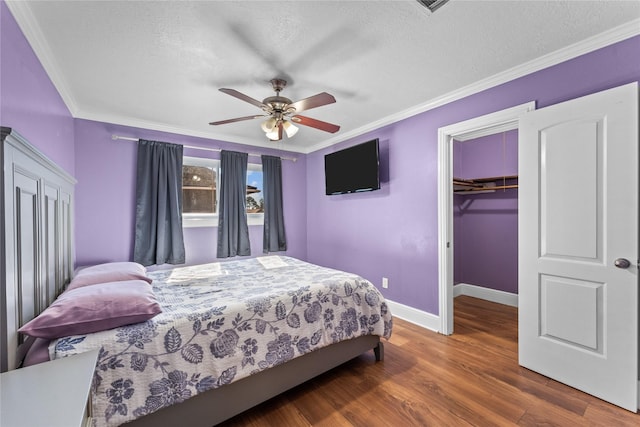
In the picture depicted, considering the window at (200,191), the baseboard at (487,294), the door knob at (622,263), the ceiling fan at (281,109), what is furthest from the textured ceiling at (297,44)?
the baseboard at (487,294)

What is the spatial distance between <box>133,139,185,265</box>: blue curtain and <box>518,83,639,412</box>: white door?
3712 mm

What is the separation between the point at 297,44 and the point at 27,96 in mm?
1760

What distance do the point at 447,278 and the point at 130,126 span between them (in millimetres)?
4057

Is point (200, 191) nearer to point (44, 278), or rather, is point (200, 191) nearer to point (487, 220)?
point (44, 278)

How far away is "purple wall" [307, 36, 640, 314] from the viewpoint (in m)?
1.96

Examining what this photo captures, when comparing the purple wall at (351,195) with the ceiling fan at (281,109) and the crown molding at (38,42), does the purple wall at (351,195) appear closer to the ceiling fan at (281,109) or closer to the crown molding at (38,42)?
the crown molding at (38,42)

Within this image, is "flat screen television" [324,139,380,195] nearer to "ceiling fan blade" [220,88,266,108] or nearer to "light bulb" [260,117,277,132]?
"light bulb" [260,117,277,132]

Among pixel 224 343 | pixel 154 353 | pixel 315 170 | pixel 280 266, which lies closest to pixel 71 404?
pixel 154 353

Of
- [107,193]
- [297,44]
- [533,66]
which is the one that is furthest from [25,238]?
[533,66]

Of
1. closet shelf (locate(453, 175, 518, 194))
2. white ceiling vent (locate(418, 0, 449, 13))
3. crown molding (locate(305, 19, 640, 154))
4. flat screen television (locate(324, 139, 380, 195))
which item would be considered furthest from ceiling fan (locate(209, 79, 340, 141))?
closet shelf (locate(453, 175, 518, 194))

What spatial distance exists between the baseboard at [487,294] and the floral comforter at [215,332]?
2351mm

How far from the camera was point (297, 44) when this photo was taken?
188cm

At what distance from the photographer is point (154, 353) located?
53.9 inches

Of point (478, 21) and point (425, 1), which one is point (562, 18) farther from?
point (425, 1)
